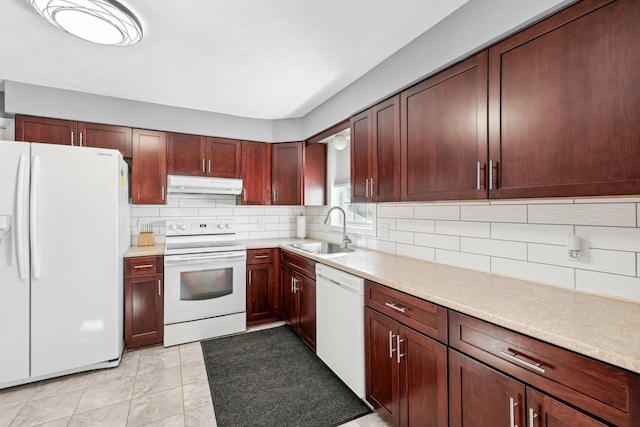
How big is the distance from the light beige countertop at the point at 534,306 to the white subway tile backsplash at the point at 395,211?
0.54m

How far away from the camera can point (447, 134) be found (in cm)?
169

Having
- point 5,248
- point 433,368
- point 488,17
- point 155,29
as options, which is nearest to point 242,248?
point 5,248

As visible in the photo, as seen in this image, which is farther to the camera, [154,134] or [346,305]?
[154,134]

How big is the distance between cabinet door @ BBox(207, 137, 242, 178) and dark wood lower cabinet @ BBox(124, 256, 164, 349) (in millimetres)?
1176

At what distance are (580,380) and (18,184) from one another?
3.23 meters

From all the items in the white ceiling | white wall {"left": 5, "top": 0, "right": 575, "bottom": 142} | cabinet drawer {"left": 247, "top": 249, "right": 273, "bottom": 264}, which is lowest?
cabinet drawer {"left": 247, "top": 249, "right": 273, "bottom": 264}

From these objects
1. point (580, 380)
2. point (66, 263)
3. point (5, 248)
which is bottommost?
point (580, 380)

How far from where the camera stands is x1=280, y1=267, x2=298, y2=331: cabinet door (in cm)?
297

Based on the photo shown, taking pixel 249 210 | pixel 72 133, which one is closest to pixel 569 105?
pixel 249 210

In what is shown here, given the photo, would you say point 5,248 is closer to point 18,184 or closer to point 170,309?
point 18,184

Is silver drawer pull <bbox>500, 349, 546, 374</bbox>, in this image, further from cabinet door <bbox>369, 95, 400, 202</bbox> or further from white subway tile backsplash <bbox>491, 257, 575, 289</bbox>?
cabinet door <bbox>369, 95, 400, 202</bbox>

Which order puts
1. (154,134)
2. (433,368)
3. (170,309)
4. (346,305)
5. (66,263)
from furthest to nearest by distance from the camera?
(154,134), (170,309), (66,263), (346,305), (433,368)

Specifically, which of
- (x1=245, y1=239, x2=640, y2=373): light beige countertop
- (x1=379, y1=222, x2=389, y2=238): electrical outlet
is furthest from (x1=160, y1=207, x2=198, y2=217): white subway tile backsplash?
(x1=245, y1=239, x2=640, y2=373): light beige countertop

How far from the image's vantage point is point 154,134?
10.2 ft
